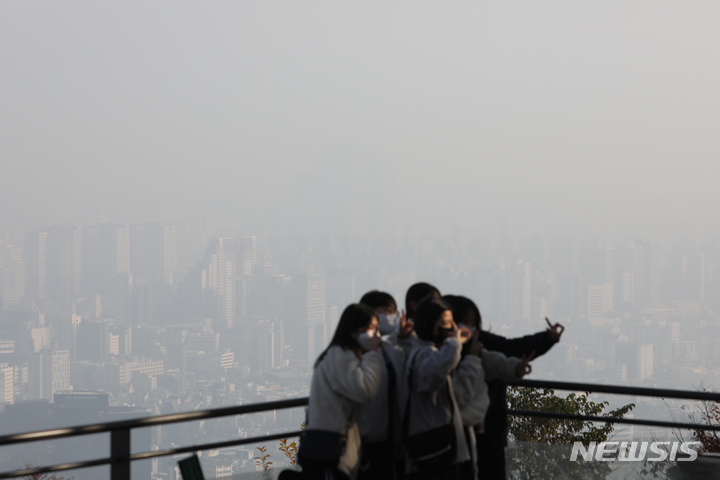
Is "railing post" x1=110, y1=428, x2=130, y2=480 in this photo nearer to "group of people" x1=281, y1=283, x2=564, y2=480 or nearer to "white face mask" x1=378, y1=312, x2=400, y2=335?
"group of people" x1=281, y1=283, x2=564, y2=480

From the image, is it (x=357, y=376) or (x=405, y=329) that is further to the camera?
(x=405, y=329)

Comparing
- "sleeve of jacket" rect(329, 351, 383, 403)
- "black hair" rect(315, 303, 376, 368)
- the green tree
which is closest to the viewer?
"sleeve of jacket" rect(329, 351, 383, 403)

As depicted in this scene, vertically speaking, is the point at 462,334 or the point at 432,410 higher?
the point at 462,334

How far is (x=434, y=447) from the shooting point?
10.7 ft

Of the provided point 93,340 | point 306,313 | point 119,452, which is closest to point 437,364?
point 119,452

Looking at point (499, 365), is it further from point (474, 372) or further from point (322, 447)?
point (322, 447)

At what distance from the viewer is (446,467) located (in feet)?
10.8

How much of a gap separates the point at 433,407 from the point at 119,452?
159cm

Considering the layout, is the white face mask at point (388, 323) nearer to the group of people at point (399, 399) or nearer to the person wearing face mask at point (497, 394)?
the group of people at point (399, 399)

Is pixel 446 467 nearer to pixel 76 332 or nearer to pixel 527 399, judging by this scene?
pixel 527 399

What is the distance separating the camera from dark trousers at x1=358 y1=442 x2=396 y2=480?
11.5 ft

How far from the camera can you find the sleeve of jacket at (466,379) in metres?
3.43

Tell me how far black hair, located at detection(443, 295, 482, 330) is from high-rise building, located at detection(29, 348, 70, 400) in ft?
267

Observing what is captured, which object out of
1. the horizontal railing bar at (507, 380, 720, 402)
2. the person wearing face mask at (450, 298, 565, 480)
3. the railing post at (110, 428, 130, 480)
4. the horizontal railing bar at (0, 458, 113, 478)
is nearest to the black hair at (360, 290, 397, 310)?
the person wearing face mask at (450, 298, 565, 480)
